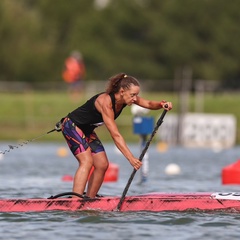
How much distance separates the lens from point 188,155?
1197 inches

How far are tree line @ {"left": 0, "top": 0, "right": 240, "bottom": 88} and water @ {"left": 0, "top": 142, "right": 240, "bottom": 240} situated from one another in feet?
93.7

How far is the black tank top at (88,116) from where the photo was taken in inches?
552

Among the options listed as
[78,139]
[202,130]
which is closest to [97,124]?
[78,139]

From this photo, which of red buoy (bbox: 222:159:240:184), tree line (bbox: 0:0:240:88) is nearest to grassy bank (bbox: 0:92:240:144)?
tree line (bbox: 0:0:240:88)

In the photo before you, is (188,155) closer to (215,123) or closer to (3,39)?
(215,123)

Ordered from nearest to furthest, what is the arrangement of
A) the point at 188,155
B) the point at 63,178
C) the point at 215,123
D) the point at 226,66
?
the point at 63,178 → the point at 188,155 → the point at 215,123 → the point at 226,66

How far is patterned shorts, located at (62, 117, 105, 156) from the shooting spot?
46.5 feet

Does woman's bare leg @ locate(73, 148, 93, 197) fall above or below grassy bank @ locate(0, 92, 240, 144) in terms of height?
below

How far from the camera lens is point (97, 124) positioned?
14.2 meters

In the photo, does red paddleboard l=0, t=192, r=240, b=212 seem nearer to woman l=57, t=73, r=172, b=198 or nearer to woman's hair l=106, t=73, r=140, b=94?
woman l=57, t=73, r=172, b=198

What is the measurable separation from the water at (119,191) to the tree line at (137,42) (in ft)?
93.7

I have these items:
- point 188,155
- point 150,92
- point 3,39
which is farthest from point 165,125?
point 3,39

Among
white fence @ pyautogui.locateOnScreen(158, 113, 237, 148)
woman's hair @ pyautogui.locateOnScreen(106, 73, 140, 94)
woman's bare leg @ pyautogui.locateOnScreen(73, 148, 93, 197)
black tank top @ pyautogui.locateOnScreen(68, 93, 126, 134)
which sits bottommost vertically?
woman's bare leg @ pyautogui.locateOnScreen(73, 148, 93, 197)

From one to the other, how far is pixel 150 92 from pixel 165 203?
36602 mm
